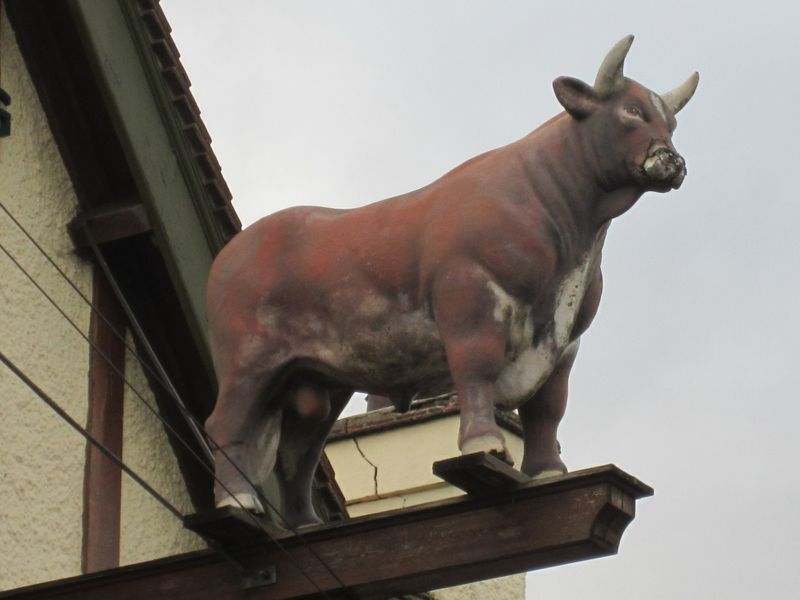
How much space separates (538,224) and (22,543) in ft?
7.32

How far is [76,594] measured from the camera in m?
6.19

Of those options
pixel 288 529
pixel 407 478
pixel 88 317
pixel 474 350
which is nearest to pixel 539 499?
pixel 474 350

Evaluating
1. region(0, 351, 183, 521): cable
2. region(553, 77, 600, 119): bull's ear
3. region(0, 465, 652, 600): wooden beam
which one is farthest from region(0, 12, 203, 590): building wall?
region(553, 77, 600, 119): bull's ear

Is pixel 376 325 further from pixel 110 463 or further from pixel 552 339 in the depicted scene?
pixel 110 463

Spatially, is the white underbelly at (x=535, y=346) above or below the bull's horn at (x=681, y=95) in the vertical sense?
below

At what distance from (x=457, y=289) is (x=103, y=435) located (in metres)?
2.20

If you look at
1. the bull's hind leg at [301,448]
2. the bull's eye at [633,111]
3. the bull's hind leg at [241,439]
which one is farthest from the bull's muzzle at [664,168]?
the bull's hind leg at [241,439]

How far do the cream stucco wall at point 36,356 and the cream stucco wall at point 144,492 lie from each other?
275mm

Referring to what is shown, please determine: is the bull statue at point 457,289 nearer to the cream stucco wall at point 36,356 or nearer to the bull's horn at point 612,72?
the bull's horn at point 612,72

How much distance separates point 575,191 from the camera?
6012mm

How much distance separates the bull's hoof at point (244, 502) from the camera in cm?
613

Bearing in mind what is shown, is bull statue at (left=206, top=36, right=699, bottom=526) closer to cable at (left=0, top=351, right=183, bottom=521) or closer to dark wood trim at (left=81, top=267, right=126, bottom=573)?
cable at (left=0, top=351, right=183, bottom=521)

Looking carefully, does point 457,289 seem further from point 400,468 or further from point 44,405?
point 400,468

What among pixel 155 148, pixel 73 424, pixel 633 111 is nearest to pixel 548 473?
pixel 633 111
